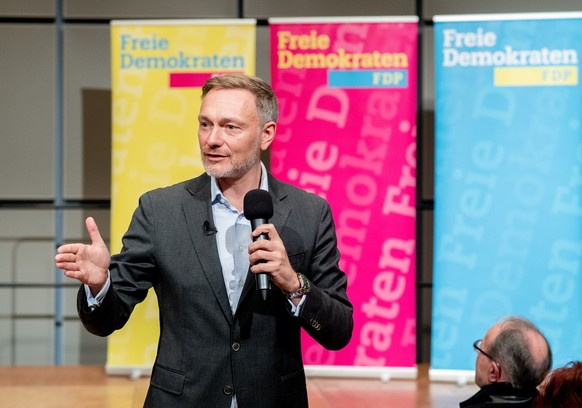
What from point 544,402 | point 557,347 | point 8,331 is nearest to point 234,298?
point 544,402

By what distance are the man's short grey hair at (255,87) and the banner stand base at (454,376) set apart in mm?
3169

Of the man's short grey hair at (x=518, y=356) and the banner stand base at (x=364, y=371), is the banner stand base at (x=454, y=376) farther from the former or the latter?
the man's short grey hair at (x=518, y=356)

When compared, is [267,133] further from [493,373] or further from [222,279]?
[493,373]

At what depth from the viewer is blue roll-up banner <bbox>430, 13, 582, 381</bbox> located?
4762 millimetres

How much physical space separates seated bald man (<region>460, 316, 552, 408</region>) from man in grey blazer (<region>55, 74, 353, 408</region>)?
85cm

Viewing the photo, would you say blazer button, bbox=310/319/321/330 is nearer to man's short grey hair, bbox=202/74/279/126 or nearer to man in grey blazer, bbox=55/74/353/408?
man in grey blazer, bbox=55/74/353/408

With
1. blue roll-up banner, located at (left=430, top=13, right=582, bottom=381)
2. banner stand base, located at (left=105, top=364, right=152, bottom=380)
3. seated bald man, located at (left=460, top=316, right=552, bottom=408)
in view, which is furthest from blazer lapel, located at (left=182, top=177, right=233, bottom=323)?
banner stand base, located at (left=105, top=364, right=152, bottom=380)

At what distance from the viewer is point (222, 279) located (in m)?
1.92

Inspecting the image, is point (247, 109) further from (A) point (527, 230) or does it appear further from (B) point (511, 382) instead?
(A) point (527, 230)

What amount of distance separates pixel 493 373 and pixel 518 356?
0.10 m

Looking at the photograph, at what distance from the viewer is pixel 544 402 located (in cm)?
166

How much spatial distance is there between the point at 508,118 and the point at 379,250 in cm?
105

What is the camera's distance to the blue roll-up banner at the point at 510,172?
4.76 metres

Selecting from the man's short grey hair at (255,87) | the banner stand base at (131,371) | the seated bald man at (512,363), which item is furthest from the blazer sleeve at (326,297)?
the banner stand base at (131,371)
